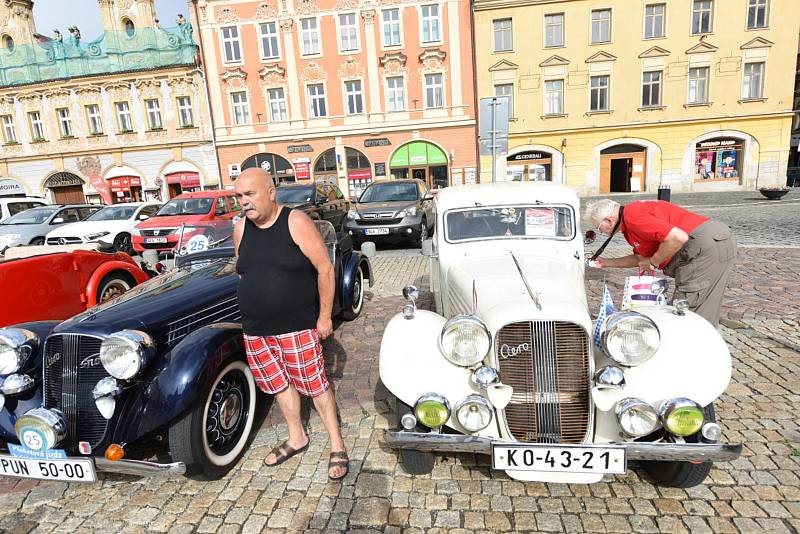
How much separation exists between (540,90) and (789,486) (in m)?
23.9

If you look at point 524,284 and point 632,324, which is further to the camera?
point 524,284

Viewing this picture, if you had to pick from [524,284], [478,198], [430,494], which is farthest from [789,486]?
[478,198]

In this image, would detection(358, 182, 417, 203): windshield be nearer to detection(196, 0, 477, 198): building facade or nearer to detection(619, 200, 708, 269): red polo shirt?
detection(619, 200, 708, 269): red polo shirt

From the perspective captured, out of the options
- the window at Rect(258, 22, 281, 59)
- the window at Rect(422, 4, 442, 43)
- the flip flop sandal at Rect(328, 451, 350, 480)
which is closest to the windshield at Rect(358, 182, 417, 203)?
the flip flop sandal at Rect(328, 451, 350, 480)

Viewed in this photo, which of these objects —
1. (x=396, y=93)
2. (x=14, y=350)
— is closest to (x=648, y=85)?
(x=396, y=93)

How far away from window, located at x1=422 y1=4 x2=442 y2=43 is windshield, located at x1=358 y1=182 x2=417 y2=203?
583 inches

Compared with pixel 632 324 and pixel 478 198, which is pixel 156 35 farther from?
pixel 632 324

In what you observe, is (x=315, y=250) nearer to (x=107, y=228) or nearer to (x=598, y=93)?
(x=107, y=228)

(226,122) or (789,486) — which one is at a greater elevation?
(226,122)

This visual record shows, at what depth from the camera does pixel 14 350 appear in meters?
2.64

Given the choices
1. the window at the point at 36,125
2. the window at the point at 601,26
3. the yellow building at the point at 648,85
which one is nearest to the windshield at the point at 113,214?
the yellow building at the point at 648,85

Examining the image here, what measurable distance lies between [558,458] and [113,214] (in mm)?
13725

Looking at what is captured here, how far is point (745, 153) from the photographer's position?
22703 millimetres

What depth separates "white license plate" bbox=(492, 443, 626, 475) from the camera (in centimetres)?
214
